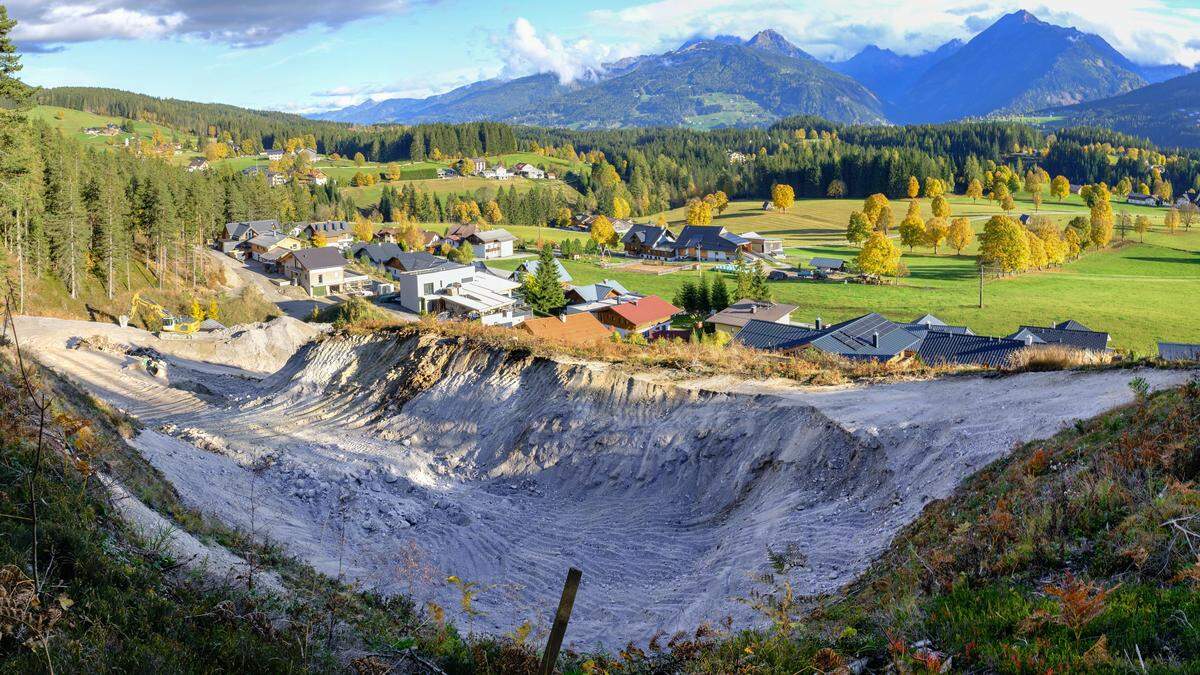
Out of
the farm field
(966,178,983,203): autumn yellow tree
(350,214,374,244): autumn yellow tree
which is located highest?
the farm field

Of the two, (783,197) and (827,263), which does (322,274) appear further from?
(783,197)

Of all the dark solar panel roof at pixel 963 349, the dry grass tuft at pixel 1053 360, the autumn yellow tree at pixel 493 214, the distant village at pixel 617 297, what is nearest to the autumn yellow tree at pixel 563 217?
the distant village at pixel 617 297

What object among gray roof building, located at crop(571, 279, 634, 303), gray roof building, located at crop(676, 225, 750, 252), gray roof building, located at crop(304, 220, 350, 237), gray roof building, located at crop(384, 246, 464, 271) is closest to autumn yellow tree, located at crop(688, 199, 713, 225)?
gray roof building, located at crop(676, 225, 750, 252)

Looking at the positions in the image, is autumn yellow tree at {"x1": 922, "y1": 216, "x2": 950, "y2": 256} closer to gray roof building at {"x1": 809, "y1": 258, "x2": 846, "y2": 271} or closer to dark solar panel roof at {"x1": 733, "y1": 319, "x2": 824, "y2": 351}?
gray roof building at {"x1": 809, "y1": 258, "x2": 846, "y2": 271}

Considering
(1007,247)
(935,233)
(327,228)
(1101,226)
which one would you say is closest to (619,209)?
(327,228)

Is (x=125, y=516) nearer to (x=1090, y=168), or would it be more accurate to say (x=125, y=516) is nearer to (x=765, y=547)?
(x=765, y=547)
